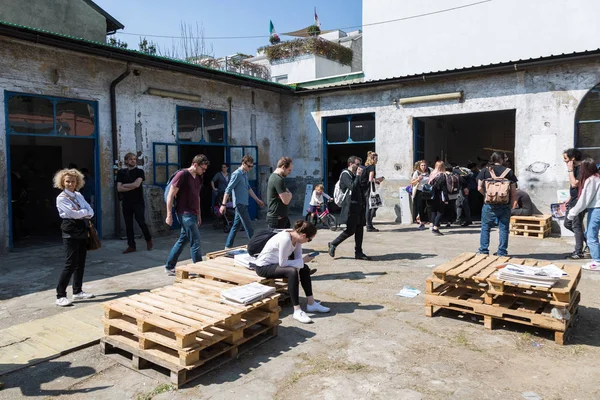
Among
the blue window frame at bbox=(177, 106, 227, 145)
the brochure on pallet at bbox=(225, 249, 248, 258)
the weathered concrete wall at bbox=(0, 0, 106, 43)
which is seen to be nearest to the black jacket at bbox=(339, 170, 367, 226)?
the brochure on pallet at bbox=(225, 249, 248, 258)

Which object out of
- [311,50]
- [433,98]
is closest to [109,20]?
[311,50]

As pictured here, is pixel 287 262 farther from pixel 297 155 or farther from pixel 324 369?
pixel 297 155

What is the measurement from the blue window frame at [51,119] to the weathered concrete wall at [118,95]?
10 centimetres

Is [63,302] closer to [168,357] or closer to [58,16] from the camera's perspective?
[168,357]

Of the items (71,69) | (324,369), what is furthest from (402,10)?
(324,369)

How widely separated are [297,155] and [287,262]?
32.7 ft

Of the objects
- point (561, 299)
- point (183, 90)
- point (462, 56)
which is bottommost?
point (561, 299)

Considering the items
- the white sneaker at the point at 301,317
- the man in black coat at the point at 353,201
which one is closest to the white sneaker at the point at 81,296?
the white sneaker at the point at 301,317

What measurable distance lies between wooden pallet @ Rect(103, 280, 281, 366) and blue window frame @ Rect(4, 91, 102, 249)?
5.91m

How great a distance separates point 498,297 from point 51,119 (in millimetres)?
8739

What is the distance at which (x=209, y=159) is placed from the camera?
13820 mm

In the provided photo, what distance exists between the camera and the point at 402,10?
14.2 m

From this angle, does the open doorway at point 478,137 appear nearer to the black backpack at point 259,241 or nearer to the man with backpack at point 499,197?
the man with backpack at point 499,197

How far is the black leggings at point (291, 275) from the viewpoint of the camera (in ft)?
15.1
